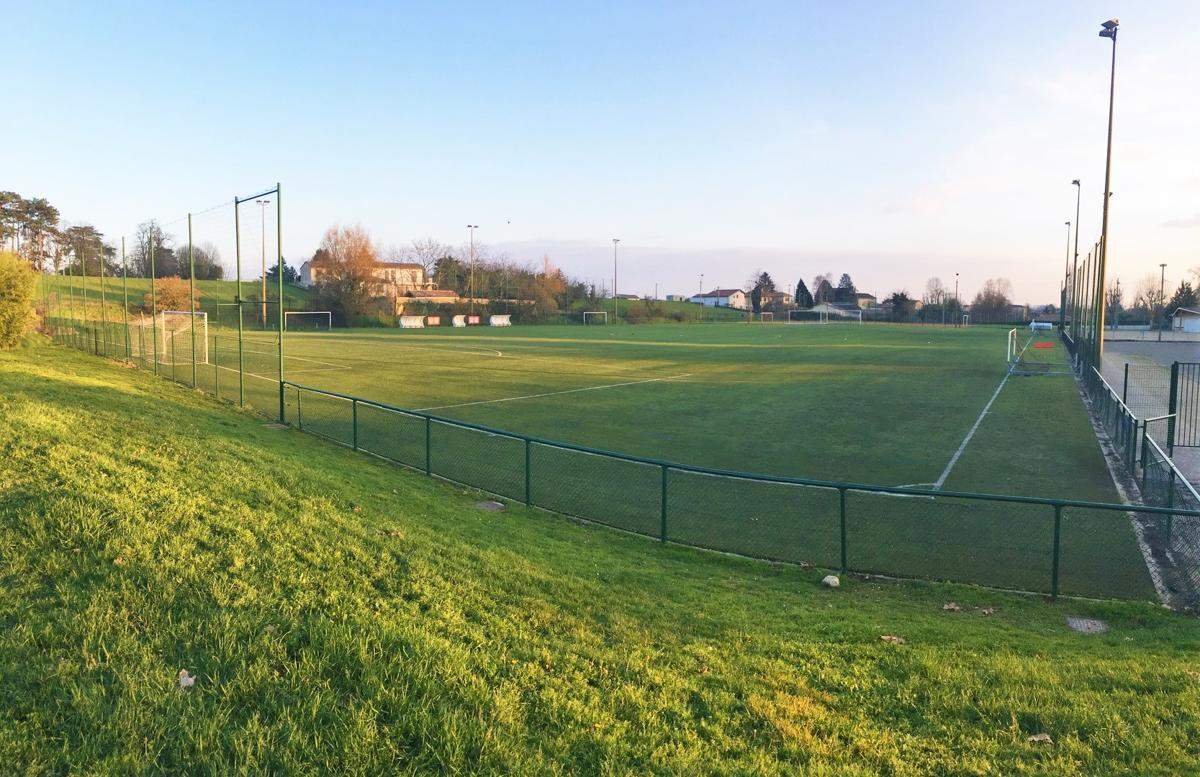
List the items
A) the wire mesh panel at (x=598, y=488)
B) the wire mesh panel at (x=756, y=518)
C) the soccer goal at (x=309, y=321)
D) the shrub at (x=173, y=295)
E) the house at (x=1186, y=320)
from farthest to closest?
the house at (x=1186, y=320)
the soccer goal at (x=309, y=321)
the shrub at (x=173, y=295)
the wire mesh panel at (x=598, y=488)
the wire mesh panel at (x=756, y=518)

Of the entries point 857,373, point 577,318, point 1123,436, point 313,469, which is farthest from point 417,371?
point 577,318

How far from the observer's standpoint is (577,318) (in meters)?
119

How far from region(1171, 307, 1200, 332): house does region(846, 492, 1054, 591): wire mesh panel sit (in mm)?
100384

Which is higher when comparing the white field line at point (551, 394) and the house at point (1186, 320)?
the house at point (1186, 320)

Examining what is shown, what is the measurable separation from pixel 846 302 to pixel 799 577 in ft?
659

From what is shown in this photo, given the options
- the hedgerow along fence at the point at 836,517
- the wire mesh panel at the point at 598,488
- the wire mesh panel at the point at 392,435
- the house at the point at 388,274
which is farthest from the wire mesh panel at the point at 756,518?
the house at the point at 388,274

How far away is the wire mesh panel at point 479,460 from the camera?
1328 centimetres

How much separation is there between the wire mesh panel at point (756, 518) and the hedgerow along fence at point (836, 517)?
0.03 m

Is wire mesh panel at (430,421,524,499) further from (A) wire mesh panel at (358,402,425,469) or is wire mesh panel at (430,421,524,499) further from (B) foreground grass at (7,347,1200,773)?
(B) foreground grass at (7,347,1200,773)

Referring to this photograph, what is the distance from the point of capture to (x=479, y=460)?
15.2 metres

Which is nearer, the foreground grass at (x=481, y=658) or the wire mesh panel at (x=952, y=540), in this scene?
the foreground grass at (x=481, y=658)

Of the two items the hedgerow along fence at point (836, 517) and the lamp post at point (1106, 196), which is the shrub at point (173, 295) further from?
the lamp post at point (1106, 196)

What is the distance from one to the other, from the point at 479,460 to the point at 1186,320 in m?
111

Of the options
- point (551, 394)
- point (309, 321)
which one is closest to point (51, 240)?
point (309, 321)
